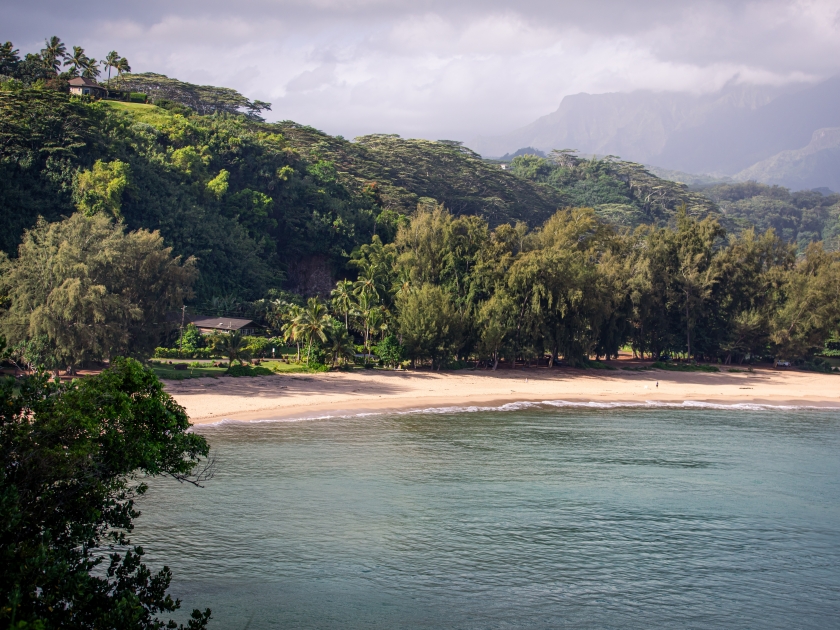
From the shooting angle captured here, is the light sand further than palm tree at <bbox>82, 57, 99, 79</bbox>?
No

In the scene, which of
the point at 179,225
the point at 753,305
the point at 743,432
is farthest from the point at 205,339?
the point at 753,305

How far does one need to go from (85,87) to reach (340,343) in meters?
51.2

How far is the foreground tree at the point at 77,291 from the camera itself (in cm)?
3741

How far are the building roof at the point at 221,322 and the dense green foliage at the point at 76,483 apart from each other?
138 feet

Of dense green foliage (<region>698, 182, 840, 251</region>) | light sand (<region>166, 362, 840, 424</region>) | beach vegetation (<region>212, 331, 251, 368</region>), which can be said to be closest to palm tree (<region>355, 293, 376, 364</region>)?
light sand (<region>166, 362, 840, 424</region>)

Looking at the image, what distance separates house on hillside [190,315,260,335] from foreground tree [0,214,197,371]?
11.2 m

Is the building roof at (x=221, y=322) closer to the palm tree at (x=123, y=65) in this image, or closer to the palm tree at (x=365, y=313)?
the palm tree at (x=365, y=313)

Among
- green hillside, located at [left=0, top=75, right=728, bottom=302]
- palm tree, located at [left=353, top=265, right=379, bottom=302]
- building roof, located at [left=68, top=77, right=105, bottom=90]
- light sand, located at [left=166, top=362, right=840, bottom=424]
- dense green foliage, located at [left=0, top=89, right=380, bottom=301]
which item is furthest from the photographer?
building roof, located at [left=68, top=77, right=105, bottom=90]

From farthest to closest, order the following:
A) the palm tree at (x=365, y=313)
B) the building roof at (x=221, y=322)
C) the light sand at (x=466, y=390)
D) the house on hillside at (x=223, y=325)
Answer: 1. the building roof at (x=221, y=322)
2. the palm tree at (x=365, y=313)
3. the house on hillside at (x=223, y=325)
4. the light sand at (x=466, y=390)

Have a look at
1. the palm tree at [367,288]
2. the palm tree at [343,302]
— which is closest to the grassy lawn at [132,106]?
the palm tree at [367,288]

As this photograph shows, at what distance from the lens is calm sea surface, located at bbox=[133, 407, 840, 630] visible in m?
18.0

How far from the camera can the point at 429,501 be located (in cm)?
2558

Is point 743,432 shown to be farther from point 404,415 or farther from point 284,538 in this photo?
point 284,538

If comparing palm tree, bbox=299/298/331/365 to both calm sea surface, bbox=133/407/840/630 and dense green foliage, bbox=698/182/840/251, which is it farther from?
dense green foliage, bbox=698/182/840/251
